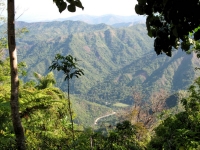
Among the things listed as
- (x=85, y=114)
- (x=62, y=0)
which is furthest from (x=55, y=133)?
(x=85, y=114)

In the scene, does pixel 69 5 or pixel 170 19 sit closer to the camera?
pixel 170 19

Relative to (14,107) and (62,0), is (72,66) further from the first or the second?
(62,0)

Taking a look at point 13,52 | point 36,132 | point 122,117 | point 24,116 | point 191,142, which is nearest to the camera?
point 13,52

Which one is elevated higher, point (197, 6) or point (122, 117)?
point (197, 6)

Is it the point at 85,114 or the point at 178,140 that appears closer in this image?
the point at 178,140

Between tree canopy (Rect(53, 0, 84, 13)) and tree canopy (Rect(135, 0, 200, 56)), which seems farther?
tree canopy (Rect(53, 0, 84, 13))

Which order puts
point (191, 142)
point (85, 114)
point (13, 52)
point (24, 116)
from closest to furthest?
point (13, 52) < point (191, 142) < point (24, 116) < point (85, 114)

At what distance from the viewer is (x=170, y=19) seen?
4.63 ft

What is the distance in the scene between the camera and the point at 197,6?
1.33 m

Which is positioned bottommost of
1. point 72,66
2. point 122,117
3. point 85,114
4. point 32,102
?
point 85,114

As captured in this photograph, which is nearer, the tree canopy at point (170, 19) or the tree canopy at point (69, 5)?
the tree canopy at point (170, 19)

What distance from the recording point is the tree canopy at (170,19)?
1.33 m

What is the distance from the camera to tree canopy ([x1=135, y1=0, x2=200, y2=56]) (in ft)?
4.38

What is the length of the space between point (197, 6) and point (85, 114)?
16139 cm
